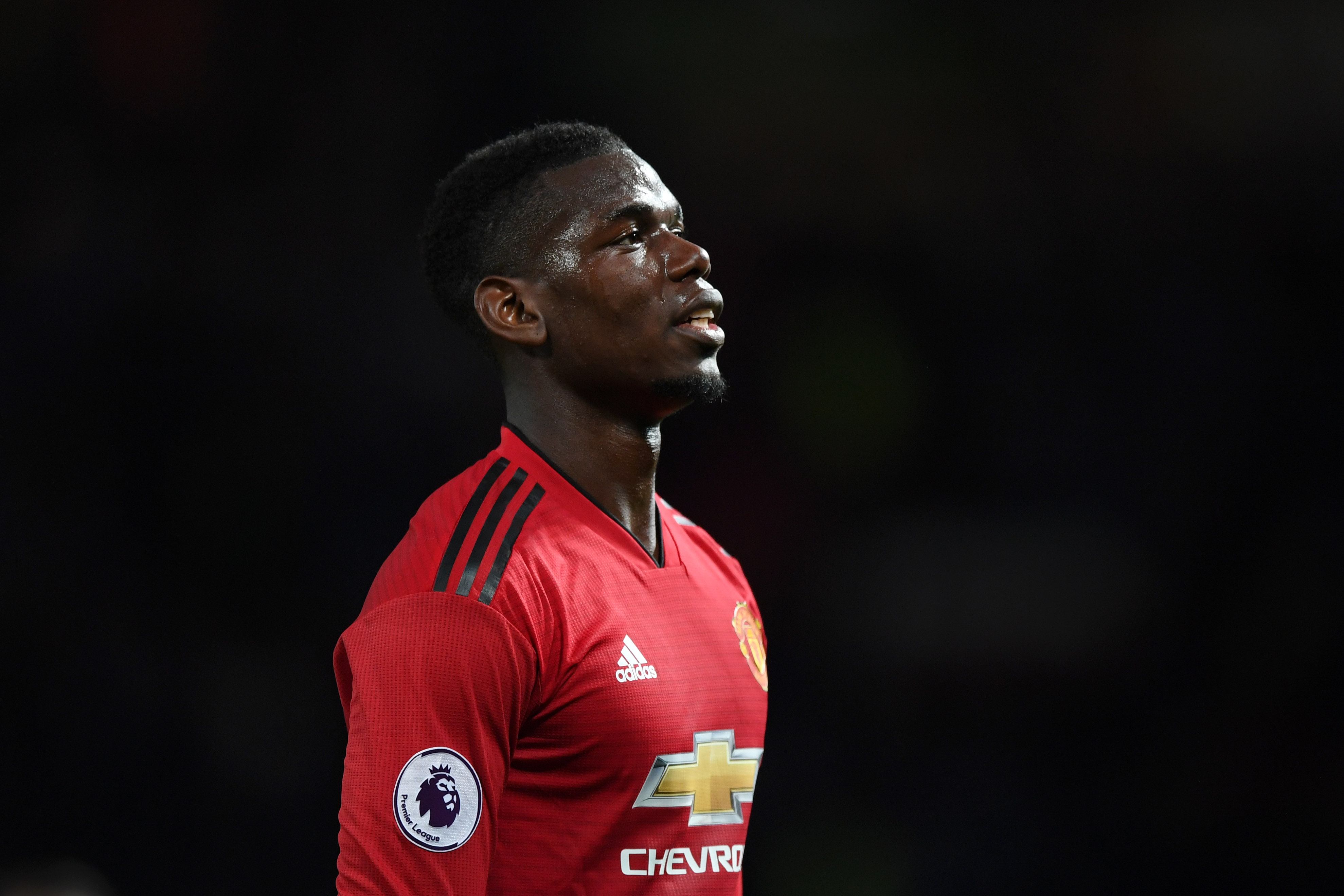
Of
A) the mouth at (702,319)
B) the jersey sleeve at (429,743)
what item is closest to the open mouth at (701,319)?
the mouth at (702,319)

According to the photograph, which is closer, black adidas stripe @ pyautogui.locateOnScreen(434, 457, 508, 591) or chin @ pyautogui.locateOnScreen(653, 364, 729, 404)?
black adidas stripe @ pyautogui.locateOnScreen(434, 457, 508, 591)

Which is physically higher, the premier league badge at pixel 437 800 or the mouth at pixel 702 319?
the mouth at pixel 702 319

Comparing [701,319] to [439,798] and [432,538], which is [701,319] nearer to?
[432,538]

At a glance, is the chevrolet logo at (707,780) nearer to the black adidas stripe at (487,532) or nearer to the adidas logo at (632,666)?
the adidas logo at (632,666)

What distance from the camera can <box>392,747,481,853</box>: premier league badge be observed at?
56.1 inches

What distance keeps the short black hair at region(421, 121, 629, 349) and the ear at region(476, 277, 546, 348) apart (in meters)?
0.02

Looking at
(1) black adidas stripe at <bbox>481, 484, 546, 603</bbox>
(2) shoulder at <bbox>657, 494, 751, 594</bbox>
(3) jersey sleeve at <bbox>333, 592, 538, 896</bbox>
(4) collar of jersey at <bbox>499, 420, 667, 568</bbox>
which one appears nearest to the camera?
(3) jersey sleeve at <bbox>333, 592, 538, 896</bbox>

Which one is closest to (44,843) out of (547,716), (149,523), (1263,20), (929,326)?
(149,523)

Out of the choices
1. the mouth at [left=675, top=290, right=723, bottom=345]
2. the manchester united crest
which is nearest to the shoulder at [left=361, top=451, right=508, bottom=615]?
the mouth at [left=675, top=290, right=723, bottom=345]

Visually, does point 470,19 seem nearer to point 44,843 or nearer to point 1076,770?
point 44,843

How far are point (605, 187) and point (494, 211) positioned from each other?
0.19 metres

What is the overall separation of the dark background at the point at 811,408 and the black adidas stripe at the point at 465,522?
88.2 inches

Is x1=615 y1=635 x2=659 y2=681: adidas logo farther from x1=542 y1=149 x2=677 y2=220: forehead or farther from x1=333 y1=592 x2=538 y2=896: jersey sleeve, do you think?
x1=542 y1=149 x2=677 y2=220: forehead

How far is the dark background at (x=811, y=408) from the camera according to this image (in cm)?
375
